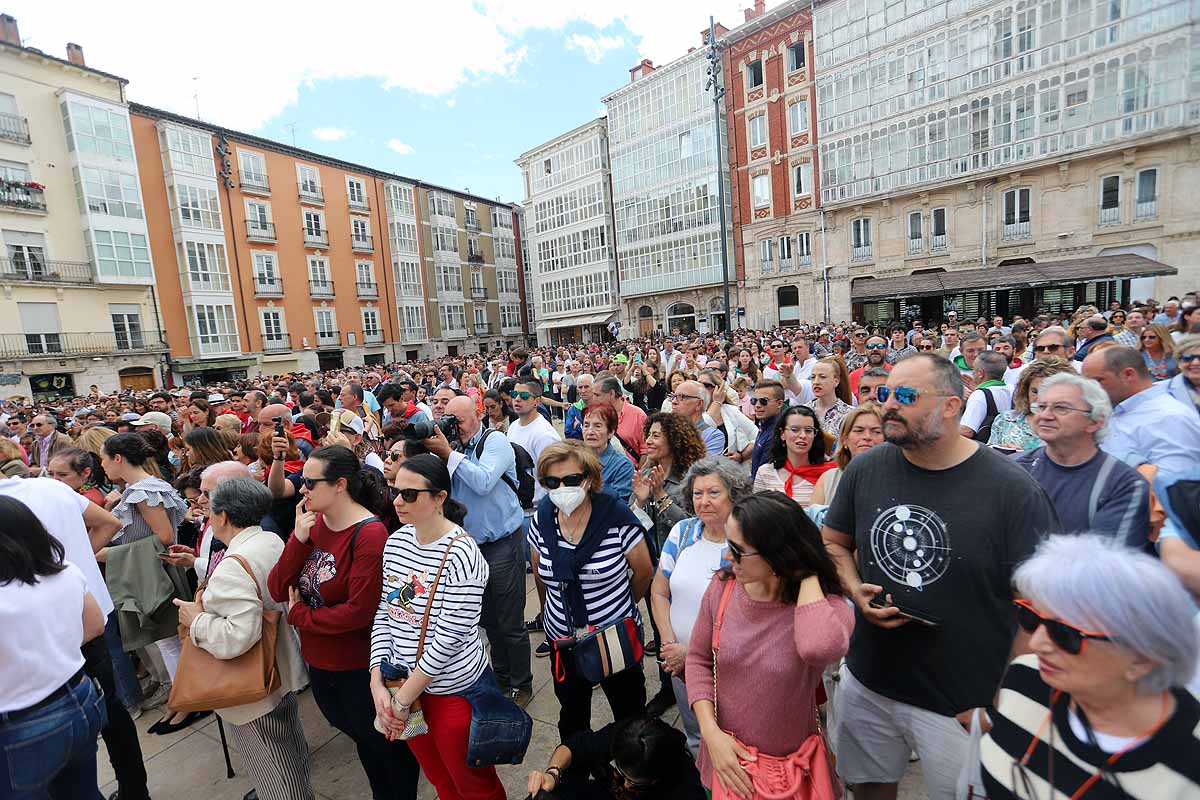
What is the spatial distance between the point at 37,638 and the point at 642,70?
41.0m

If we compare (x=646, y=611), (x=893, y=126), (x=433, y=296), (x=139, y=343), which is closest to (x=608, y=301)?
(x=433, y=296)

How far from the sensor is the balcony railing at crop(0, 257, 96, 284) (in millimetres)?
22109

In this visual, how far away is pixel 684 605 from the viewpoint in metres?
2.56

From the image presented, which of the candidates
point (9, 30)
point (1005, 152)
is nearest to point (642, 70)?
point (1005, 152)

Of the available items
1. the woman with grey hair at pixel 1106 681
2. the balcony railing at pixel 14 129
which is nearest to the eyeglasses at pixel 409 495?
the woman with grey hair at pixel 1106 681

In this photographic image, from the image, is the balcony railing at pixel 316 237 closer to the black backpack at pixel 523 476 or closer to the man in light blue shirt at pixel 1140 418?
the black backpack at pixel 523 476

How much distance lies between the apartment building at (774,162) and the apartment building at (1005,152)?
42.6 inches

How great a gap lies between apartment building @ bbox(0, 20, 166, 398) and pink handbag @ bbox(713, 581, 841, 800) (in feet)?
102

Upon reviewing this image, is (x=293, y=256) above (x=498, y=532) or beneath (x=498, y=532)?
above

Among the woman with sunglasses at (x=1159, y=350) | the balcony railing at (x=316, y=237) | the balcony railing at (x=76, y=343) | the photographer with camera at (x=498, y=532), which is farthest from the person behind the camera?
the balcony railing at (x=316, y=237)

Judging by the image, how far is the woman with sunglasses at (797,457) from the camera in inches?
132

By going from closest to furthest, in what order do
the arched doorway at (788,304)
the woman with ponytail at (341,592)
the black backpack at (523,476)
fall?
the woman with ponytail at (341,592), the black backpack at (523,476), the arched doorway at (788,304)

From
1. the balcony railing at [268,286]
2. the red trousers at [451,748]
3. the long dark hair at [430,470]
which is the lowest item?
the red trousers at [451,748]

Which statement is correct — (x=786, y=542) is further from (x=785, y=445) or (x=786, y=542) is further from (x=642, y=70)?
(x=642, y=70)
